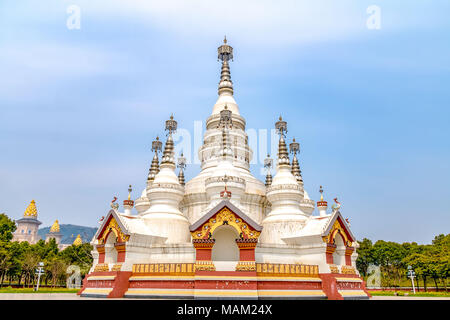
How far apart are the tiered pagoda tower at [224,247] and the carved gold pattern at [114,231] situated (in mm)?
79

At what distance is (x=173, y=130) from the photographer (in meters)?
39.0

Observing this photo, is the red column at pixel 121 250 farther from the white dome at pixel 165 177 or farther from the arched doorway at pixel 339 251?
the arched doorway at pixel 339 251

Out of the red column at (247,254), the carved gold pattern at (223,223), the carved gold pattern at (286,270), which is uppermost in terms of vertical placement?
the carved gold pattern at (223,223)

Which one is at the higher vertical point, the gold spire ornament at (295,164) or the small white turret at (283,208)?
the gold spire ornament at (295,164)

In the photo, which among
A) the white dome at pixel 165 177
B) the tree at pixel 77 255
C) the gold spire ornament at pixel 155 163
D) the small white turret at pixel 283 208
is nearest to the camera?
the small white turret at pixel 283 208

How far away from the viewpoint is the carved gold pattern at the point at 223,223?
76.0 feet

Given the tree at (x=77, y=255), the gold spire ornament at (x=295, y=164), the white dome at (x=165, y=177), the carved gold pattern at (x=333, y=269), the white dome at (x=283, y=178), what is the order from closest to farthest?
the carved gold pattern at (x=333, y=269) → the white dome at (x=165, y=177) → the white dome at (x=283, y=178) → the gold spire ornament at (x=295, y=164) → the tree at (x=77, y=255)

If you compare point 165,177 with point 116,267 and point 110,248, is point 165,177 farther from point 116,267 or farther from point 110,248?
point 116,267

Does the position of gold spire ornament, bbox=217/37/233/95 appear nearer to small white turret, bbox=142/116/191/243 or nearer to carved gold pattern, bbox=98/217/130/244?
small white turret, bbox=142/116/191/243

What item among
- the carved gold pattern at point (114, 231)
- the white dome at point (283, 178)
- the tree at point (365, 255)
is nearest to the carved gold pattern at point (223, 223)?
the carved gold pattern at point (114, 231)

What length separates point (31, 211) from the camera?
16325 cm
